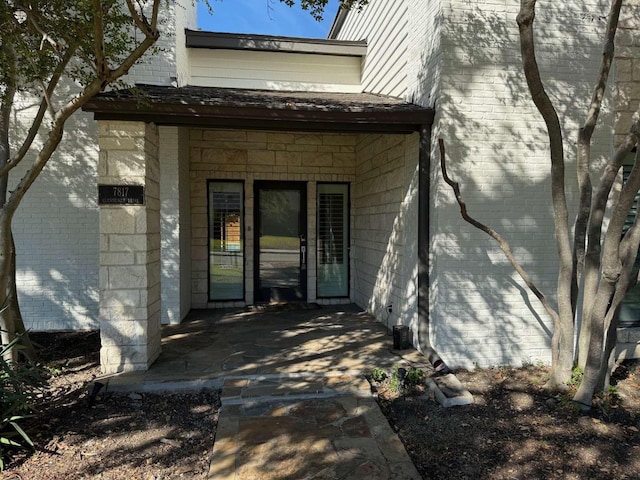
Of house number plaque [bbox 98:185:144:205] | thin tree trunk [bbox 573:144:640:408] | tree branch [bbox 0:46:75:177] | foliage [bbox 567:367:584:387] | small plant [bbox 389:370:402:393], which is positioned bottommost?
small plant [bbox 389:370:402:393]

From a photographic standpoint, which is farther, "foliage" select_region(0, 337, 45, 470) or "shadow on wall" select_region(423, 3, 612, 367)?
"shadow on wall" select_region(423, 3, 612, 367)

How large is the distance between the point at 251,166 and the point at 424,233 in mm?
3784

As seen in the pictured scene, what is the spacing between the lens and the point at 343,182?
7.82 metres

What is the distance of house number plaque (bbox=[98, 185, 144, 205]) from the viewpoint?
4.29m

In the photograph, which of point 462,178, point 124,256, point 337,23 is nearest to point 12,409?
point 124,256

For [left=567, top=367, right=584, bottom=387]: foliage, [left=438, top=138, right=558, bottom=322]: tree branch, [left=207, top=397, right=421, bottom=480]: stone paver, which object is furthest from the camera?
[left=438, top=138, right=558, bottom=322]: tree branch

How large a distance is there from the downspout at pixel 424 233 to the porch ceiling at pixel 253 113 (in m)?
0.25

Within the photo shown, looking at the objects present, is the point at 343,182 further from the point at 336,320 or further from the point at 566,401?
the point at 566,401

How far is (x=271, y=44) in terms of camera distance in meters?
7.12

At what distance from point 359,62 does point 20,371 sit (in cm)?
655

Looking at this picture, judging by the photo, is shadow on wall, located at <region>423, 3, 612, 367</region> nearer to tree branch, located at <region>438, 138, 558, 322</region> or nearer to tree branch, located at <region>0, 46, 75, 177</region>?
tree branch, located at <region>438, 138, 558, 322</region>

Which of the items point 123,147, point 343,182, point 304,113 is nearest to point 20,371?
point 123,147

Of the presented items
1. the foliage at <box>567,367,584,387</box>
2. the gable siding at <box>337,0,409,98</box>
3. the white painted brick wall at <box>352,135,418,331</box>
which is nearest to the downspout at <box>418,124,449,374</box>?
the white painted brick wall at <box>352,135,418,331</box>

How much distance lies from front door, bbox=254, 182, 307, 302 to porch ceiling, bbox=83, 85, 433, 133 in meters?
3.04
